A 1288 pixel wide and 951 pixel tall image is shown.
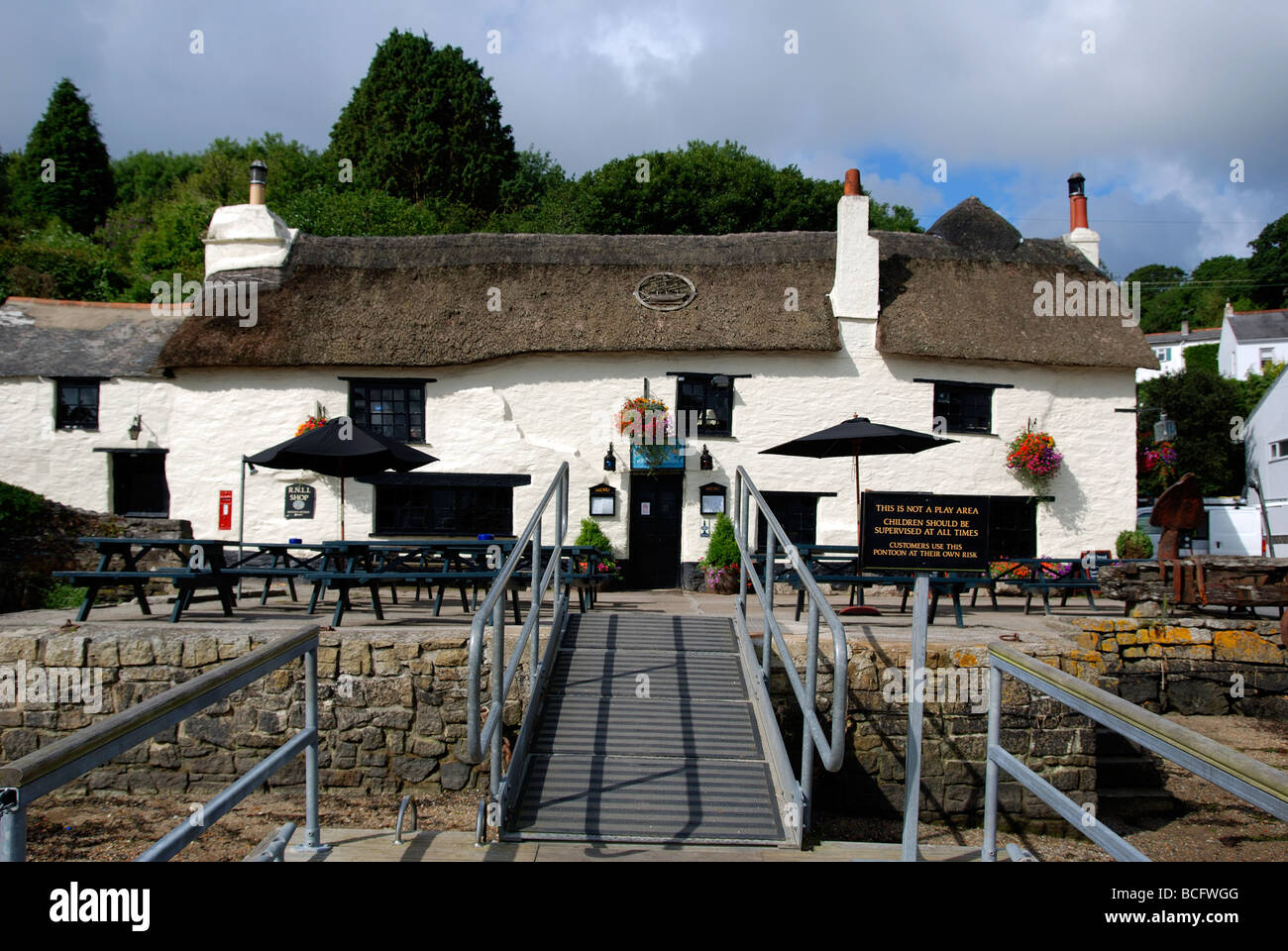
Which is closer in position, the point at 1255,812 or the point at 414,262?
the point at 1255,812

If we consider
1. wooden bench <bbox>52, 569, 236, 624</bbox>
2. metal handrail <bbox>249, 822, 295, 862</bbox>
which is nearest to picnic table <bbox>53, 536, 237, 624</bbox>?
wooden bench <bbox>52, 569, 236, 624</bbox>

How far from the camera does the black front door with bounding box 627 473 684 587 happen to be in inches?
589

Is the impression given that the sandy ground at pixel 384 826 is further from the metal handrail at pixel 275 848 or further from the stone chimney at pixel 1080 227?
the stone chimney at pixel 1080 227

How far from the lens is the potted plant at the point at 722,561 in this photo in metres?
13.9

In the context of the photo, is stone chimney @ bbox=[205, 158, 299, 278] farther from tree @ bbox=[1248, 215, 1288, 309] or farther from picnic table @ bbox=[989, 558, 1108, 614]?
tree @ bbox=[1248, 215, 1288, 309]

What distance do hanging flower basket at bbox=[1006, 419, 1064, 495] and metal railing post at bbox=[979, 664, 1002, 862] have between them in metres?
12.1

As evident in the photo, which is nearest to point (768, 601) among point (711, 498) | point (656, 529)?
point (711, 498)

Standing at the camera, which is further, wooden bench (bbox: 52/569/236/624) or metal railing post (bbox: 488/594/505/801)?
wooden bench (bbox: 52/569/236/624)

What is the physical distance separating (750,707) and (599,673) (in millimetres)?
1107

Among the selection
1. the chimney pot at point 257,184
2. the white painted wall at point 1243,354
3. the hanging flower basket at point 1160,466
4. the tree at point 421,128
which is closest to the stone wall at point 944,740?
the chimney pot at point 257,184

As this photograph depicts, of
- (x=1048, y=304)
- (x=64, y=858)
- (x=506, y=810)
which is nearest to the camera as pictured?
(x=506, y=810)

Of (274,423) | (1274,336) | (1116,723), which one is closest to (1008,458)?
(274,423)
